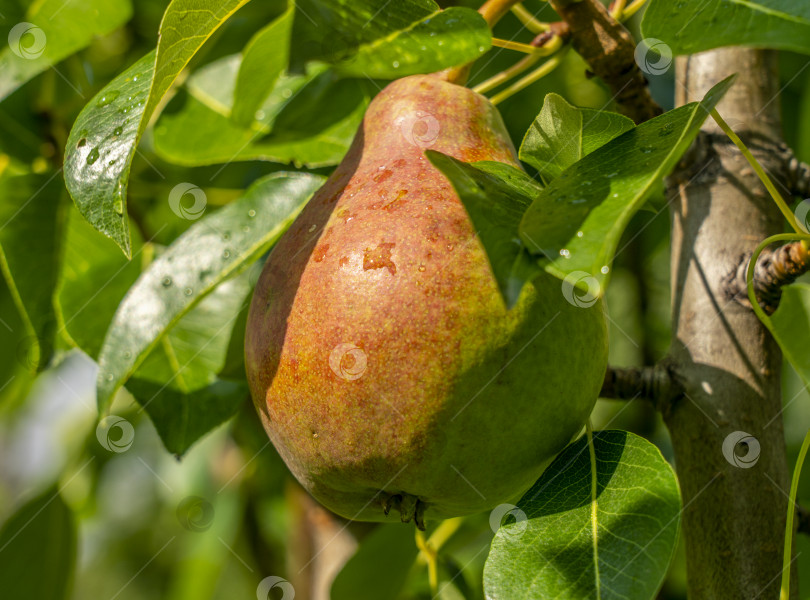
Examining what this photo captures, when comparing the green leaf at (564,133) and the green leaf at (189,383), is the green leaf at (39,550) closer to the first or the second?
the green leaf at (189,383)

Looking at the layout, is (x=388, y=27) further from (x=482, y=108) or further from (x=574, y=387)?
(x=574, y=387)

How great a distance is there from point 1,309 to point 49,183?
318mm

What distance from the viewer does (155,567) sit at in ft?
10.2

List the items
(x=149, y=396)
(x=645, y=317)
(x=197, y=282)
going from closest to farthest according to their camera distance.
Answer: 1. (x=197, y=282)
2. (x=149, y=396)
3. (x=645, y=317)

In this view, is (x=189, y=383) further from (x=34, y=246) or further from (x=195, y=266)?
(x=34, y=246)

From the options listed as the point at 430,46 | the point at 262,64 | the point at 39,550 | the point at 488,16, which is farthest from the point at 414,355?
the point at 39,550

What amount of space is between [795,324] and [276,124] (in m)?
0.75

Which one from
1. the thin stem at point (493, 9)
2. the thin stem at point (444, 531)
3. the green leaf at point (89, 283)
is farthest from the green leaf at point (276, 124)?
the thin stem at point (444, 531)

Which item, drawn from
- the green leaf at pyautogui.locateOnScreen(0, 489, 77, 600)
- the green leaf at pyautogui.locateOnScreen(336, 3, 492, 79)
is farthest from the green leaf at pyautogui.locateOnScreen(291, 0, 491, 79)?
the green leaf at pyautogui.locateOnScreen(0, 489, 77, 600)

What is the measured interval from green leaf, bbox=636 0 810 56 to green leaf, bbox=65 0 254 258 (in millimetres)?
382

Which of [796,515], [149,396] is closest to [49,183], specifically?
[149,396]

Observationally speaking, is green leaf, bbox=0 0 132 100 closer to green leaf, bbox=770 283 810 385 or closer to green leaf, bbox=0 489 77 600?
green leaf, bbox=0 489 77 600

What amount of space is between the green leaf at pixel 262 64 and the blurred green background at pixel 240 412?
0.52ft

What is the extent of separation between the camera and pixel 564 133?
2.30ft
